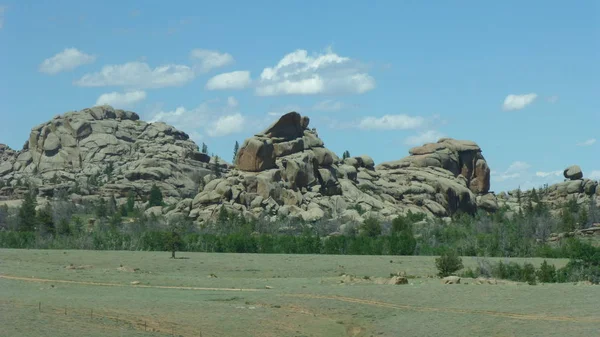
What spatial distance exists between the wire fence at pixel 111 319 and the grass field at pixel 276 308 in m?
0.06

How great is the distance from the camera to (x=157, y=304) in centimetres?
5794

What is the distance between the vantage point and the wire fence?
4928 cm

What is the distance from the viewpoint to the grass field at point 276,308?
163 feet

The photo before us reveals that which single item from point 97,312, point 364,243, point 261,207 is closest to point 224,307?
point 97,312

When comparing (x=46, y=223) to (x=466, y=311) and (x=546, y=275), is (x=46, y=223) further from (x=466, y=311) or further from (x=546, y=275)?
(x=466, y=311)

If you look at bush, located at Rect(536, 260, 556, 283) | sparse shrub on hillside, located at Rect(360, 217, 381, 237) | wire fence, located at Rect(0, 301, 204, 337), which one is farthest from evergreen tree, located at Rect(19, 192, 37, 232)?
wire fence, located at Rect(0, 301, 204, 337)

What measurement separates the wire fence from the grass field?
6 cm

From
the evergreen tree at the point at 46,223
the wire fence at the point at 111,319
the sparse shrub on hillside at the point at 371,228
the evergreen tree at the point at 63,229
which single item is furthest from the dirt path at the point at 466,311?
the evergreen tree at the point at 46,223

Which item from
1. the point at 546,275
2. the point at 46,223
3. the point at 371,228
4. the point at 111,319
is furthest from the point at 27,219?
the point at 111,319

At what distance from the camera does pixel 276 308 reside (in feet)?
196

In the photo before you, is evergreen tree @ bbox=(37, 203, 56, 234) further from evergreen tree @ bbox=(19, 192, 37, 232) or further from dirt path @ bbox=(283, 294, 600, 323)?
dirt path @ bbox=(283, 294, 600, 323)

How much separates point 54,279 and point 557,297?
41.3m

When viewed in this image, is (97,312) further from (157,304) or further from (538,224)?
(538,224)

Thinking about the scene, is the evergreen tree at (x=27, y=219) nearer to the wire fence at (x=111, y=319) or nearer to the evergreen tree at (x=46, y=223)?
the evergreen tree at (x=46, y=223)
